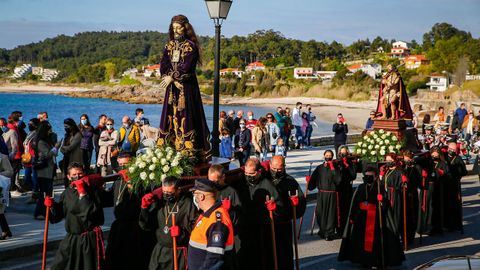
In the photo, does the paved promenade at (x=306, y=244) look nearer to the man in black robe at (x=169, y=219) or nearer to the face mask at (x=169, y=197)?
the man in black robe at (x=169, y=219)

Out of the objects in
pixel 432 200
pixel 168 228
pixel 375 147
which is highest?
pixel 375 147

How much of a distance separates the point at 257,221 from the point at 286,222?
472 mm

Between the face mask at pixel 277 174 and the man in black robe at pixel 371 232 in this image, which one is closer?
the face mask at pixel 277 174

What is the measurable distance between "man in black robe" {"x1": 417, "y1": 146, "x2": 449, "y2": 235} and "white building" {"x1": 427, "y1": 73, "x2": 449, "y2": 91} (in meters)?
98.7

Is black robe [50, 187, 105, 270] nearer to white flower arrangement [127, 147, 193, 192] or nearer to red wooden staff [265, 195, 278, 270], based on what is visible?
white flower arrangement [127, 147, 193, 192]

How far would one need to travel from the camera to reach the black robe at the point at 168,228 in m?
7.80

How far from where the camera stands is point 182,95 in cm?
1034

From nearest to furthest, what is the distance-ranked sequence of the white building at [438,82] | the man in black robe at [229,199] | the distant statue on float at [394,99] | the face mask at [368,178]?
the man in black robe at [229,199]
the face mask at [368,178]
the distant statue on float at [394,99]
the white building at [438,82]

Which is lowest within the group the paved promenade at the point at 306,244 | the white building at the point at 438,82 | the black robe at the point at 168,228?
the paved promenade at the point at 306,244

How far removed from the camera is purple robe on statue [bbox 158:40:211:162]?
10.3 meters

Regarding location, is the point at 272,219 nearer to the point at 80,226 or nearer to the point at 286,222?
the point at 286,222

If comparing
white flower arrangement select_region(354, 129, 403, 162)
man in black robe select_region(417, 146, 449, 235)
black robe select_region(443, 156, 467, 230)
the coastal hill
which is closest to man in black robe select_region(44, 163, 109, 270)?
man in black robe select_region(417, 146, 449, 235)

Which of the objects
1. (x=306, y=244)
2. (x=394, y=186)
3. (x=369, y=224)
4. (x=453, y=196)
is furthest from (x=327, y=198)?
(x=453, y=196)

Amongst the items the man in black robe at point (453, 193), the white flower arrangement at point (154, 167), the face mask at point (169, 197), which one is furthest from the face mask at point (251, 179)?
the man in black robe at point (453, 193)
